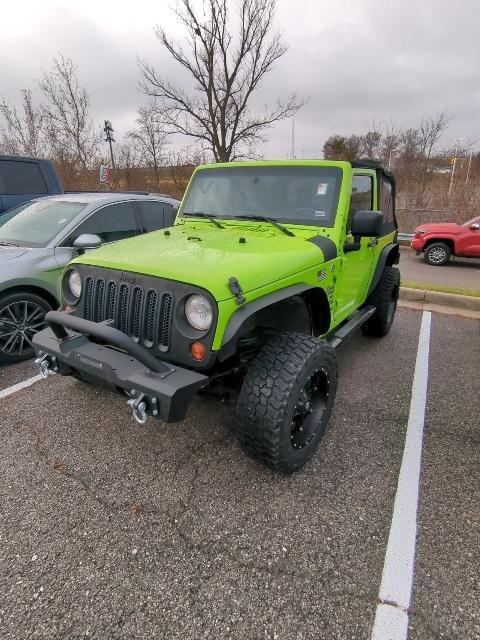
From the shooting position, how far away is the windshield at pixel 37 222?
412 cm

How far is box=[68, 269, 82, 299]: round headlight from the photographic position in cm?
254

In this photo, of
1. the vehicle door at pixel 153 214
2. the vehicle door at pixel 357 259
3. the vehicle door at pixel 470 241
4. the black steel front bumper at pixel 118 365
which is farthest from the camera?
the vehicle door at pixel 470 241

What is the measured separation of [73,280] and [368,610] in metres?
2.50

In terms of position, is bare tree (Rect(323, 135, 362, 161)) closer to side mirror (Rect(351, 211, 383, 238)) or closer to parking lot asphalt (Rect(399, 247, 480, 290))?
parking lot asphalt (Rect(399, 247, 480, 290))

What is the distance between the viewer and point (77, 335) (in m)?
2.38

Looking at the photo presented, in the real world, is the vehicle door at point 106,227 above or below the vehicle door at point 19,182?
below

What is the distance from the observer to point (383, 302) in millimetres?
4453

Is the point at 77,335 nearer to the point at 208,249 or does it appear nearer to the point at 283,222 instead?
the point at 208,249

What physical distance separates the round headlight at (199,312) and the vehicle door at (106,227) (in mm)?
2539

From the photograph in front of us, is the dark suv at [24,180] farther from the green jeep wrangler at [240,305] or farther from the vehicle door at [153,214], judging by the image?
the green jeep wrangler at [240,305]

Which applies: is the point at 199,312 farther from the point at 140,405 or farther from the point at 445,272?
the point at 445,272

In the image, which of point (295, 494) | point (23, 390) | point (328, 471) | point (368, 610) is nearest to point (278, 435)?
point (295, 494)

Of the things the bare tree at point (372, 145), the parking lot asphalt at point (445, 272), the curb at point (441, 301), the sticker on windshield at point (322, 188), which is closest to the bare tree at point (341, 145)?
the bare tree at point (372, 145)

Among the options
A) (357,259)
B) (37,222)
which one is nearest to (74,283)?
(37,222)
